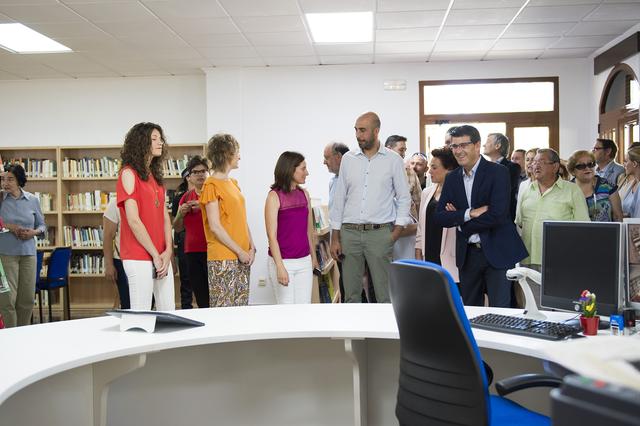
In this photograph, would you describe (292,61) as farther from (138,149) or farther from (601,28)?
(138,149)

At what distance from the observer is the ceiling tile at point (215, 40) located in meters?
6.54

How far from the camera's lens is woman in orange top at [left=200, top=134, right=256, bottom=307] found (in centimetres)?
386

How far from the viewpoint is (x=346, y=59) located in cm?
771

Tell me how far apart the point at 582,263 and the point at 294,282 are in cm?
198

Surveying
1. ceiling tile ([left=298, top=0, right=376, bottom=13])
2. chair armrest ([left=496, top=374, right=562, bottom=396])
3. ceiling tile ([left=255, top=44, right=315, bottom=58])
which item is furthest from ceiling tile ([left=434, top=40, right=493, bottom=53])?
chair armrest ([left=496, top=374, right=562, bottom=396])

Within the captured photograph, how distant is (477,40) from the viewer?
22.6 feet

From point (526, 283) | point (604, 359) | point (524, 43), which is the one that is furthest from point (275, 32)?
point (604, 359)

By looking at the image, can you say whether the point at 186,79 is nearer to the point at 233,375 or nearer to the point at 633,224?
the point at 233,375

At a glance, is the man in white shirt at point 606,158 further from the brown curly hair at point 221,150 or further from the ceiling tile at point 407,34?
the brown curly hair at point 221,150

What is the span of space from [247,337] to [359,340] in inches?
19.2

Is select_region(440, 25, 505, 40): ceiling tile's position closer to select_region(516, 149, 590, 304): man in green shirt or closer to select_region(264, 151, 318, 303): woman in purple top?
select_region(516, 149, 590, 304): man in green shirt

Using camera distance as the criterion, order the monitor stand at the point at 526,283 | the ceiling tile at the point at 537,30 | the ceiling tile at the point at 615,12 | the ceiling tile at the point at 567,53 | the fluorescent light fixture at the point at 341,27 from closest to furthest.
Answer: the monitor stand at the point at 526,283
the ceiling tile at the point at 615,12
the fluorescent light fixture at the point at 341,27
the ceiling tile at the point at 537,30
the ceiling tile at the point at 567,53

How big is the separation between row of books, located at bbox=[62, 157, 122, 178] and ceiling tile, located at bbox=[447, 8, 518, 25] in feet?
14.7

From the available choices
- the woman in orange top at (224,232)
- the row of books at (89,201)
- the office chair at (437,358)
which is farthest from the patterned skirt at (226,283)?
the row of books at (89,201)
